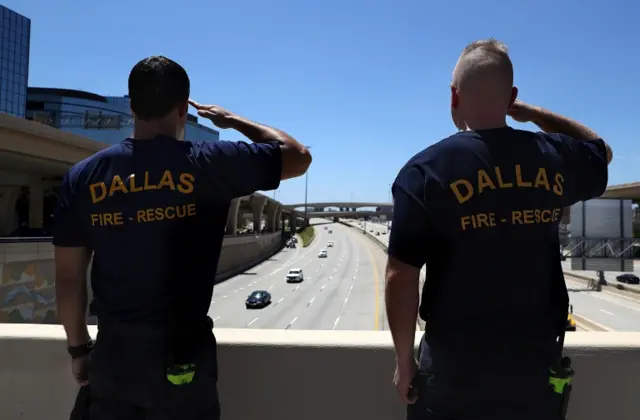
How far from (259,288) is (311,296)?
253 inches

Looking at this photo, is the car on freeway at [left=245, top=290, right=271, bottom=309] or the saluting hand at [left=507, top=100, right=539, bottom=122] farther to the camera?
the car on freeway at [left=245, top=290, right=271, bottom=309]

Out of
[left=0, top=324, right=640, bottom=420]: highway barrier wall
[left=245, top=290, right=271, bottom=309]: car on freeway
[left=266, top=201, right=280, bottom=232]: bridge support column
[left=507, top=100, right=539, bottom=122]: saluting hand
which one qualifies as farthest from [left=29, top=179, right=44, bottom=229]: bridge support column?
[left=266, top=201, right=280, bottom=232]: bridge support column

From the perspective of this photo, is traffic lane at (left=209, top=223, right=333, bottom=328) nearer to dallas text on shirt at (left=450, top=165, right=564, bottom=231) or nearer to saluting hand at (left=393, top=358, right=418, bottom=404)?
saluting hand at (left=393, top=358, right=418, bottom=404)

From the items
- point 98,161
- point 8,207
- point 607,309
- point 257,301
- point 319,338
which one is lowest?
point 257,301

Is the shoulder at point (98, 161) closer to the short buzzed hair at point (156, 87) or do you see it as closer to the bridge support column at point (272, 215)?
the short buzzed hair at point (156, 87)

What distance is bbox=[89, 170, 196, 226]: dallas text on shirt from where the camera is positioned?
76.0 inches

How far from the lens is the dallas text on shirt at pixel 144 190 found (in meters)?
1.93

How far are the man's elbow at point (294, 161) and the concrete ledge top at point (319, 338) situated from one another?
1011mm

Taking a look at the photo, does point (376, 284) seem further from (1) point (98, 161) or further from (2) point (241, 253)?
(1) point (98, 161)

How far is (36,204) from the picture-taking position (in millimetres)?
35344

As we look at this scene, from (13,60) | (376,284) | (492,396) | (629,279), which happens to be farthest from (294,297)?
(13,60)

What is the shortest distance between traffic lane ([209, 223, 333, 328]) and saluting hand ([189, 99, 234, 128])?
2414 centimetres

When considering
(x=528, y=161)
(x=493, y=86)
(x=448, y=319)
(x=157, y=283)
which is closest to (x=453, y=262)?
(x=448, y=319)

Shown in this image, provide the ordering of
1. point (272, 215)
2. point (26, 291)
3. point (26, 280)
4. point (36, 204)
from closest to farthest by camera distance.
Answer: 1. point (26, 291)
2. point (26, 280)
3. point (36, 204)
4. point (272, 215)
